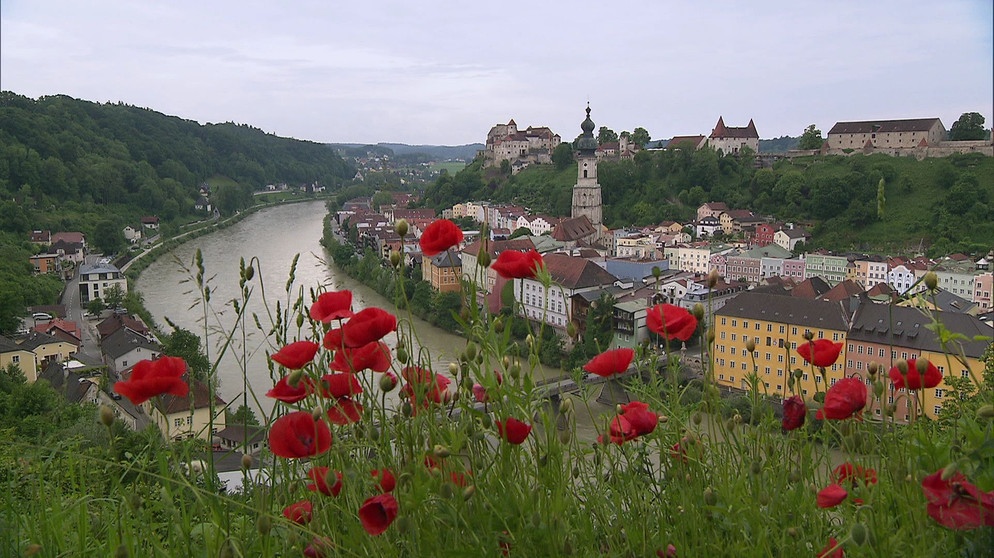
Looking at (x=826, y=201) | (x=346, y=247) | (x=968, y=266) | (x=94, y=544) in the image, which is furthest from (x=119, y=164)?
(x=94, y=544)

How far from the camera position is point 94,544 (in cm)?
100

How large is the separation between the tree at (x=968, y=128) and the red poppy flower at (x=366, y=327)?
34.9 meters

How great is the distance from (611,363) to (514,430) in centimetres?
16

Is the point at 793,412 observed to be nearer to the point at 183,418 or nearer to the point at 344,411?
the point at 344,411

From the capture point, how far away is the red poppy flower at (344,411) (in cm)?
90

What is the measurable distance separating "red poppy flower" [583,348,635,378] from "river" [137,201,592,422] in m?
0.17

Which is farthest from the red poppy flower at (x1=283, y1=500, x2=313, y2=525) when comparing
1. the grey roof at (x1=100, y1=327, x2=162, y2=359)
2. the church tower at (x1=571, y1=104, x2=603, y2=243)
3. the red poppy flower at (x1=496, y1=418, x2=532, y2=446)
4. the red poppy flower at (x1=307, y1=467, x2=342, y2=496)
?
the church tower at (x1=571, y1=104, x2=603, y2=243)

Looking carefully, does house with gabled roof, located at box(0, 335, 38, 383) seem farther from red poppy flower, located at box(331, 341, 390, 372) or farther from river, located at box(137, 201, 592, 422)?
red poppy flower, located at box(331, 341, 390, 372)

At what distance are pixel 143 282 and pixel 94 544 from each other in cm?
2006

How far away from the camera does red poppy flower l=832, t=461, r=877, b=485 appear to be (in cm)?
91

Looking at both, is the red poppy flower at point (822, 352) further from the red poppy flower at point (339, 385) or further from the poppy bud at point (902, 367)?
the red poppy flower at point (339, 385)

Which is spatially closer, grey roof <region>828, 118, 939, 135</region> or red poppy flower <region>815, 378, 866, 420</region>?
red poppy flower <region>815, 378, 866, 420</region>

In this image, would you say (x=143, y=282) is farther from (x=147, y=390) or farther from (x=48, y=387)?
(x=147, y=390)

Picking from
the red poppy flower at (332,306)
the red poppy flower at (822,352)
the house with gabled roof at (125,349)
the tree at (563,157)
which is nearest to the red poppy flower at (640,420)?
the red poppy flower at (822,352)
